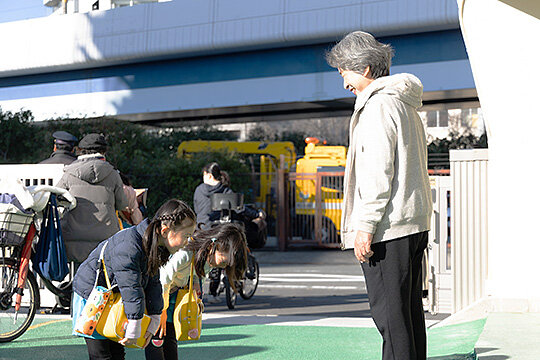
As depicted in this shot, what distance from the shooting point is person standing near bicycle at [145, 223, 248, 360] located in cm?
504

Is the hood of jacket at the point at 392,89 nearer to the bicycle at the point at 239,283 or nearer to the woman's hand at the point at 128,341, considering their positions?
the woman's hand at the point at 128,341

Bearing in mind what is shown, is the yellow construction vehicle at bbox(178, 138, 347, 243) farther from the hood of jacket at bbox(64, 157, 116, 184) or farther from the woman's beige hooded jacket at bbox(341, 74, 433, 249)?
the woman's beige hooded jacket at bbox(341, 74, 433, 249)

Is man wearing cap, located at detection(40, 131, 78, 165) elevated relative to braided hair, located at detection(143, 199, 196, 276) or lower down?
elevated

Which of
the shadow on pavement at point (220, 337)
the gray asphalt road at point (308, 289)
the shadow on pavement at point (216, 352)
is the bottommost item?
the gray asphalt road at point (308, 289)

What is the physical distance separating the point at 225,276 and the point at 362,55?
→ 631 cm

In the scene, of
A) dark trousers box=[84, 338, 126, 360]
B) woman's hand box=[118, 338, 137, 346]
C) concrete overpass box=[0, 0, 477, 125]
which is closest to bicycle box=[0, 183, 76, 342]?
dark trousers box=[84, 338, 126, 360]

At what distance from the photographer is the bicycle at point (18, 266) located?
683cm

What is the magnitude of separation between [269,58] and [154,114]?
20.5ft

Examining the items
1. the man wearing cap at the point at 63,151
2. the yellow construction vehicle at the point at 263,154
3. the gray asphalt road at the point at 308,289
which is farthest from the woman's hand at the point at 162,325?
the yellow construction vehicle at the point at 263,154

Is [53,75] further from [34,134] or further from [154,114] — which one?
[34,134]

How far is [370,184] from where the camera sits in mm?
4078

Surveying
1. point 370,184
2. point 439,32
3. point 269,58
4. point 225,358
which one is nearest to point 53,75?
point 269,58

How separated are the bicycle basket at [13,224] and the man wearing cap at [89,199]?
763 millimetres

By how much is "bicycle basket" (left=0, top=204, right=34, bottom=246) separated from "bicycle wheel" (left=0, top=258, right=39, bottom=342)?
0.68ft
